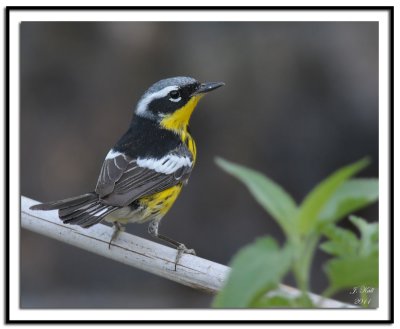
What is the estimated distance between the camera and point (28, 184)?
4.52m

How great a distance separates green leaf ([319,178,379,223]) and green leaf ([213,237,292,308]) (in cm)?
10

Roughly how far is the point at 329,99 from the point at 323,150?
0.43 m

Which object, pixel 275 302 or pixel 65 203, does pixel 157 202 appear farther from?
pixel 275 302

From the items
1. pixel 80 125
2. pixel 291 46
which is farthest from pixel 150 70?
pixel 291 46

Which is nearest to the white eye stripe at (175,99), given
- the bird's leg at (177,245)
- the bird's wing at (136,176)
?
the bird's wing at (136,176)

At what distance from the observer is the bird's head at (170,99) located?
3527 mm

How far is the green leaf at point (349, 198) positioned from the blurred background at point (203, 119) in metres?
3.45

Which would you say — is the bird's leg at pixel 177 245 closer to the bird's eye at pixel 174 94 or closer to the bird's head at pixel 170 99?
the bird's head at pixel 170 99

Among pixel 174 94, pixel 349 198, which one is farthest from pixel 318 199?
pixel 174 94

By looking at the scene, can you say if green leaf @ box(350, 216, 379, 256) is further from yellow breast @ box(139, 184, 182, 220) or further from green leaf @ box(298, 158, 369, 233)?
yellow breast @ box(139, 184, 182, 220)

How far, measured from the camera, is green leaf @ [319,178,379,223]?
104 cm

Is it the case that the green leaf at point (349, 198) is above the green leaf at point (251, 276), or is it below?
above
